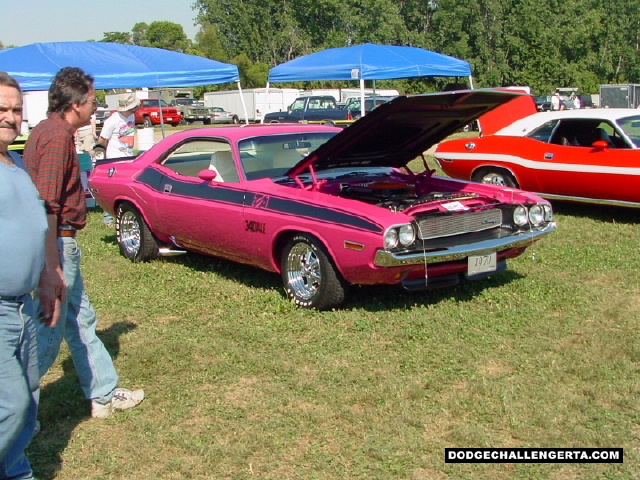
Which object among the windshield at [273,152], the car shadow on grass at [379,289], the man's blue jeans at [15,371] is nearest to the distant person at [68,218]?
the man's blue jeans at [15,371]

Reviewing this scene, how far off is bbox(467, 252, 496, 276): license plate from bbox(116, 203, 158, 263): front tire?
11.2 ft

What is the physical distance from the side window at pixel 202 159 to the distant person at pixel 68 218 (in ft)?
8.97

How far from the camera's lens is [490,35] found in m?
62.8

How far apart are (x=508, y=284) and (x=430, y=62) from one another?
1267cm

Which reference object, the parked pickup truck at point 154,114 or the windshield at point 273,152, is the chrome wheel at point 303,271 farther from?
the parked pickup truck at point 154,114

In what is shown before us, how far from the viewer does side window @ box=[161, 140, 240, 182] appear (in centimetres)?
668

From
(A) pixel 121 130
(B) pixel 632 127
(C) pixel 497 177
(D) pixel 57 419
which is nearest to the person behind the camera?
(D) pixel 57 419

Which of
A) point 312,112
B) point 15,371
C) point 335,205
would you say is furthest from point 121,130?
point 312,112

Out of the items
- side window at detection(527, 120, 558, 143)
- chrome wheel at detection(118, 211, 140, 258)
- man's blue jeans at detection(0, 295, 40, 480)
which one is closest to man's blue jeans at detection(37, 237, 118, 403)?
man's blue jeans at detection(0, 295, 40, 480)

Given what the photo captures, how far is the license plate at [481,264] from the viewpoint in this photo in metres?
5.64

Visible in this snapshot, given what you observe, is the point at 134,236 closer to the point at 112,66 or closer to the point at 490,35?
the point at 112,66

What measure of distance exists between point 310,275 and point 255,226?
0.65 meters

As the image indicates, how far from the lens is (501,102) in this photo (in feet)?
20.2

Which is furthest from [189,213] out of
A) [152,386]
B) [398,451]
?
[398,451]
